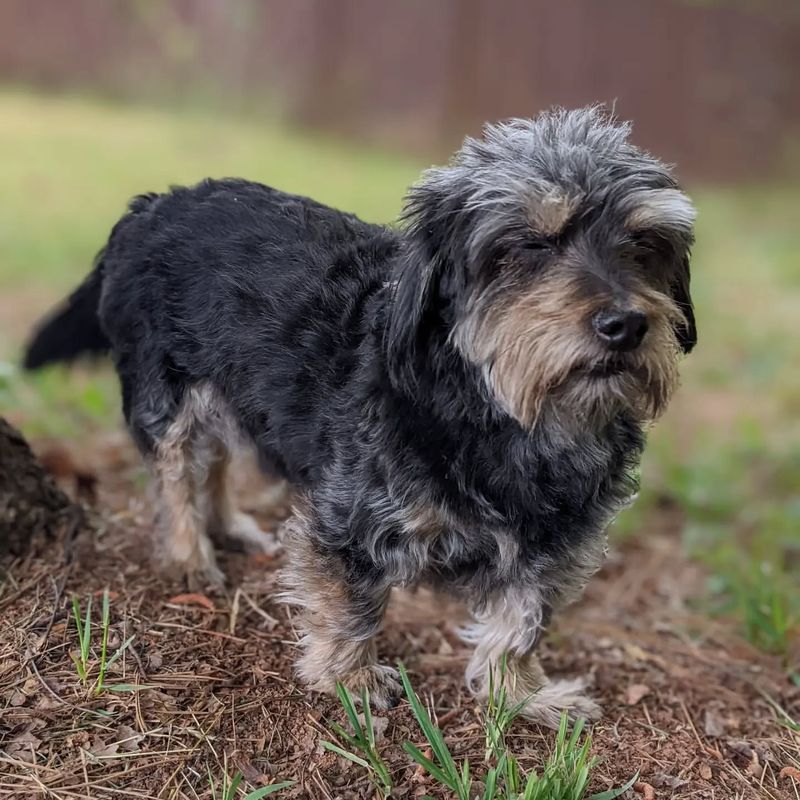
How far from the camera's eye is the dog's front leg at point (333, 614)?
313 cm

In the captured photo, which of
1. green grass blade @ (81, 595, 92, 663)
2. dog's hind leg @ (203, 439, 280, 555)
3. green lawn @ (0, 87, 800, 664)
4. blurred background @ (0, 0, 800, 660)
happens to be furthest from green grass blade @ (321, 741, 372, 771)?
green lawn @ (0, 87, 800, 664)

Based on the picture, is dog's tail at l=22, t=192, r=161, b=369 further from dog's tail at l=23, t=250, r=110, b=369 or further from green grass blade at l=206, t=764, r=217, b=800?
green grass blade at l=206, t=764, r=217, b=800

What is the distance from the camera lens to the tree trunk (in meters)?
3.43

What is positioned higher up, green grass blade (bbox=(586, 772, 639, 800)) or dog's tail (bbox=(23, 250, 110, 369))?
dog's tail (bbox=(23, 250, 110, 369))

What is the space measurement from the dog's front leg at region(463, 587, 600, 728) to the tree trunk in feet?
6.01

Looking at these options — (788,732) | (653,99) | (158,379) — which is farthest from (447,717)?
(653,99)

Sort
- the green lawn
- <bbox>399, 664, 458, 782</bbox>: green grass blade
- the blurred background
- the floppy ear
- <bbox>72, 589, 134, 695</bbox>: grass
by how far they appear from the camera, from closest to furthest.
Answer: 1. <bbox>399, 664, 458, 782</bbox>: green grass blade
2. <bbox>72, 589, 134, 695</bbox>: grass
3. the floppy ear
4. the green lawn
5. the blurred background

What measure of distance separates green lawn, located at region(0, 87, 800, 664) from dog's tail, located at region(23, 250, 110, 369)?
191 mm

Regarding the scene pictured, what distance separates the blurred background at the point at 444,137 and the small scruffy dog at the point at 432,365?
117cm

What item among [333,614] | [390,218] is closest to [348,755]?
[333,614]

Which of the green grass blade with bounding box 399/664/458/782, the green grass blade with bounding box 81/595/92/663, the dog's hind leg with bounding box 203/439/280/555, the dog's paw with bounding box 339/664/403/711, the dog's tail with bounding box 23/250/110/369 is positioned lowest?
the dog's hind leg with bounding box 203/439/280/555

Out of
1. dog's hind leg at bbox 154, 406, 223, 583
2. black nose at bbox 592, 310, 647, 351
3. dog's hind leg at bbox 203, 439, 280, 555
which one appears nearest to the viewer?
black nose at bbox 592, 310, 647, 351

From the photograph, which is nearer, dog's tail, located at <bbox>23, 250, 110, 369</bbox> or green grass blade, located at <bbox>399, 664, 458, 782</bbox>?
green grass blade, located at <bbox>399, 664, 458, 782</bbox>

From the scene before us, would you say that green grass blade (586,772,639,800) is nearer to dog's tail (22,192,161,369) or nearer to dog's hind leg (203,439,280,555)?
dog's hind leg (203,439,280,555)
